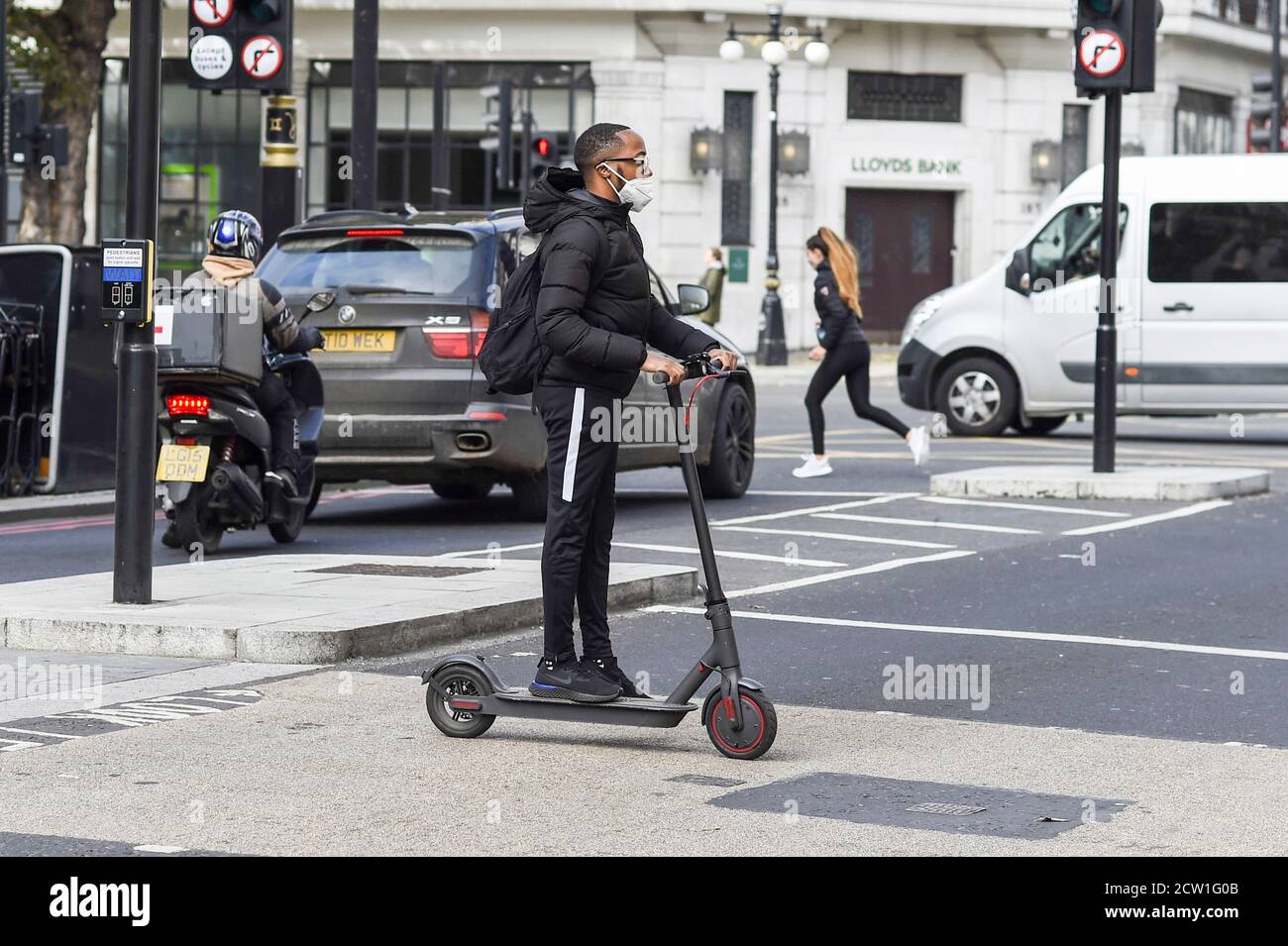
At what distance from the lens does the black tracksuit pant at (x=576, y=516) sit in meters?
6.83

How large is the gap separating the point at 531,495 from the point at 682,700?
678 cm

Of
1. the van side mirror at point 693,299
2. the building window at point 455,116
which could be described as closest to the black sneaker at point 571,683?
the van side mirror at point 693,299

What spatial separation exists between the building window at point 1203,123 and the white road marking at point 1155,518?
28654 millimetres

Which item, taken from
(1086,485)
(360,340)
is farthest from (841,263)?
(360,340)

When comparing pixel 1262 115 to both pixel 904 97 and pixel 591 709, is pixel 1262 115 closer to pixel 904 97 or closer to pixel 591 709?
pixel 904 97

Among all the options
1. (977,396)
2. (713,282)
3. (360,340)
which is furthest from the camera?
(713,282)

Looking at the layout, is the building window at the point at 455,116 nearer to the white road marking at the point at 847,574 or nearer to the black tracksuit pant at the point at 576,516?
the white road marking at the point at 847,574

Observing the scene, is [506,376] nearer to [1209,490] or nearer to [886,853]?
[886,853]

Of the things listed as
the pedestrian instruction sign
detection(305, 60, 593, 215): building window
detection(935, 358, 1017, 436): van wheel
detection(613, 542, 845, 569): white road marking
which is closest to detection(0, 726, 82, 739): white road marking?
the pedestrian instruction sign

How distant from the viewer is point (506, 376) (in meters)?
6.88

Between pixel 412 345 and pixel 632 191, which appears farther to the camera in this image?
pixel 412 345

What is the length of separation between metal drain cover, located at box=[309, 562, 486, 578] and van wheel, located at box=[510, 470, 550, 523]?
284cm

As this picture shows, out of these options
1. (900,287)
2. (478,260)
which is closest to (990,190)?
(900,287)

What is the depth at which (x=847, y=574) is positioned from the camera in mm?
11242
